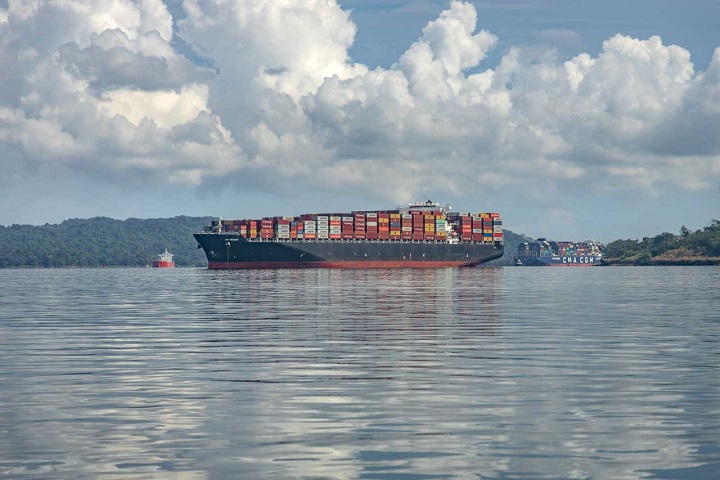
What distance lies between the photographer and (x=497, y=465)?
1565 cm

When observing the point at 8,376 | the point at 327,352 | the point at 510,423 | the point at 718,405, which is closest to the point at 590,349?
the point at 327,352

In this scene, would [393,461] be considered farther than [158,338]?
No

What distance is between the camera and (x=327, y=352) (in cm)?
3306

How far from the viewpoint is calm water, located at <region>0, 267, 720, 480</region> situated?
15883 millimetres

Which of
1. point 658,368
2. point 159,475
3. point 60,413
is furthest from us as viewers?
point 658,368

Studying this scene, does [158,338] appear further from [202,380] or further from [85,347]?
[202,380]

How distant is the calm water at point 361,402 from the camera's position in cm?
1588

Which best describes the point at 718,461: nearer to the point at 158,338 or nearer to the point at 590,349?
the point at 590,349

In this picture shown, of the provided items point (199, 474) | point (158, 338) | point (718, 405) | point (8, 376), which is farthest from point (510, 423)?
point (158, 338)

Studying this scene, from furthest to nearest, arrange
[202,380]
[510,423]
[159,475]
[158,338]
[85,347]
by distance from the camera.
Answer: [158,338]
[85,347]
[202,380]
[510,423]
[159,475]

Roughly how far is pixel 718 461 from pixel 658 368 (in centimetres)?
1261

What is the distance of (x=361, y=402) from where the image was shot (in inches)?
862

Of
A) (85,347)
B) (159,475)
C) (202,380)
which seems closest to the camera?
(159,475)

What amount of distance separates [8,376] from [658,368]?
1705cm
